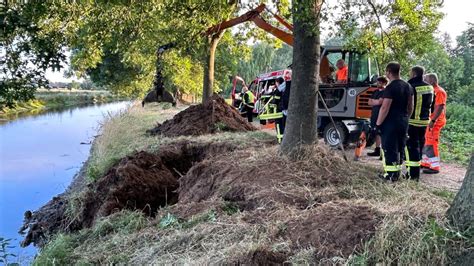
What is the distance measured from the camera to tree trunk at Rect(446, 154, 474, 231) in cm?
292

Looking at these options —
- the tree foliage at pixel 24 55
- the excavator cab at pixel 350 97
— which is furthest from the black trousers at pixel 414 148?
the tree foliage at pixel 24 55

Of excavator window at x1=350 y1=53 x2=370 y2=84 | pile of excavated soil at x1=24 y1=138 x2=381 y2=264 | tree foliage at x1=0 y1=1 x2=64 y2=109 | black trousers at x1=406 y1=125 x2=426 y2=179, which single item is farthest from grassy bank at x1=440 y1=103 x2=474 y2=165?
tree foliage at x1=0 y1=1 x2=64 y2=109

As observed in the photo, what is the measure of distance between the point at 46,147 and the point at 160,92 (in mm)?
11919

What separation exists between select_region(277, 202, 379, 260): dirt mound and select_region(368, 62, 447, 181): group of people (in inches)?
89.9

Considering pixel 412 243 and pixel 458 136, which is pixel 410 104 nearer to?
pixel 412 243

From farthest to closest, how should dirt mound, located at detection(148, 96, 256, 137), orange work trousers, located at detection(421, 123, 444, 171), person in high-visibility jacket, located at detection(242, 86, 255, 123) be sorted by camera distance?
1. person in high-visibility jacket, located at detection(242, 86, 255, 123)
2. dirt mound, located at detection(148, 96, 256, 137)
3. orange work trousers, located at detection(421, 123, 444, 171)

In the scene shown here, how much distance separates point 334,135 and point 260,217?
19.9ft

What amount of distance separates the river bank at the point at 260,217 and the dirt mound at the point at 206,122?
3.53 m

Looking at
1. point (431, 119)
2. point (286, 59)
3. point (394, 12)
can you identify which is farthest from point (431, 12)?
point (286, 59)

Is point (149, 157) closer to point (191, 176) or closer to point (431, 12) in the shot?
point (191, 176)

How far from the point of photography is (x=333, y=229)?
354 cm

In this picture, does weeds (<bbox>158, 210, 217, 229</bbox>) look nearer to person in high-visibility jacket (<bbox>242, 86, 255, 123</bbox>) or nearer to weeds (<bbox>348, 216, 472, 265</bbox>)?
weeds (<bbox>348, 216, 472, 265</bbox>)

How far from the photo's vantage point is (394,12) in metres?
6.89

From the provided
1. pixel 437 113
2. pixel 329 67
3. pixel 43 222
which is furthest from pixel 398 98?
pixel 43 222
